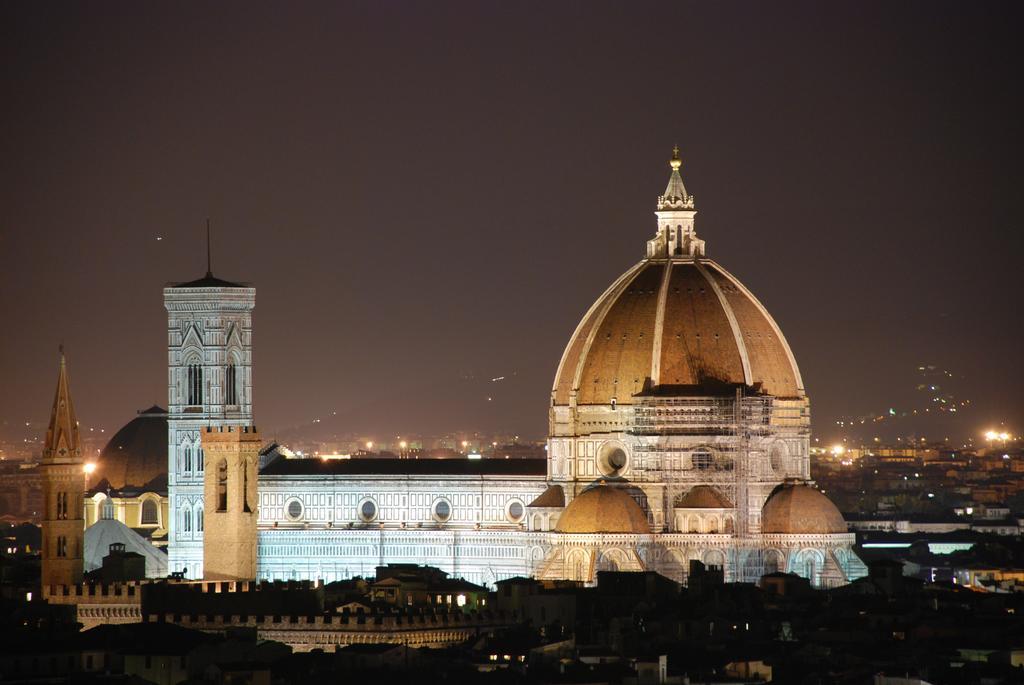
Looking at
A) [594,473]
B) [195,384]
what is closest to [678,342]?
[594,473]

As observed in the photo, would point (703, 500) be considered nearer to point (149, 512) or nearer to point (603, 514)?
point (603, 514)

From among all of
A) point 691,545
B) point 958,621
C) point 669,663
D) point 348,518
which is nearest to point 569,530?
point 691,545

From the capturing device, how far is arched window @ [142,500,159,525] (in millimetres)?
176750

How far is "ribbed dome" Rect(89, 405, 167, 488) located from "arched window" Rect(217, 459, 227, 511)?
35.0 m

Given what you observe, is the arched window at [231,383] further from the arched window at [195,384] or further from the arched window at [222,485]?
the arched window at [222,485]

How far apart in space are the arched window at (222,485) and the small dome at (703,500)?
16.5 metres

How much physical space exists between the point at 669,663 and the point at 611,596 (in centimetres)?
2427

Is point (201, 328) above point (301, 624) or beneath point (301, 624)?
above

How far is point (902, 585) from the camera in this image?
13850 centimetres

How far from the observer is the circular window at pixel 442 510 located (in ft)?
517

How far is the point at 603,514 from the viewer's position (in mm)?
145375

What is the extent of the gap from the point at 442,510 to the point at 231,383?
12.2 meters

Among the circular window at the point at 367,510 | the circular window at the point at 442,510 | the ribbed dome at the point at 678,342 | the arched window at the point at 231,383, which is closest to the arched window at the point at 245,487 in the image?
the ribbed dome at the point at 678,342

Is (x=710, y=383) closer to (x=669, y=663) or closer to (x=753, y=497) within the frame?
(x=753, y=497)
